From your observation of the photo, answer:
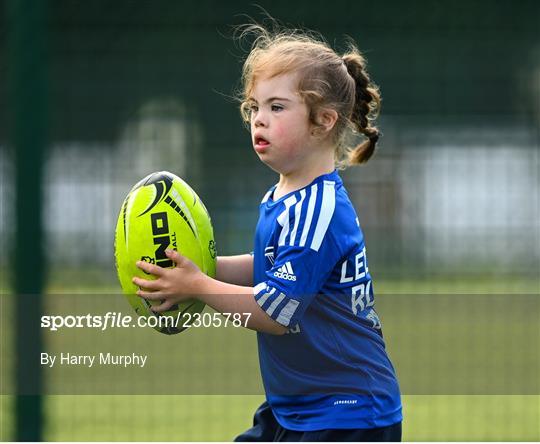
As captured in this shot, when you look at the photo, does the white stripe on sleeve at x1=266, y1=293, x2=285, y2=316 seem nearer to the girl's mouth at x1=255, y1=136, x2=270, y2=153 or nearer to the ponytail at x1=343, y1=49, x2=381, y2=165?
the girl's mouth at x1=255, y1=136, x2=270, y2=153

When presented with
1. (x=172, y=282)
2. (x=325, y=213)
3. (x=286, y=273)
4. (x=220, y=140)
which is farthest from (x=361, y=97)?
(x=220, y=140)

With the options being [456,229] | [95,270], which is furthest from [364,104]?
[456,229]

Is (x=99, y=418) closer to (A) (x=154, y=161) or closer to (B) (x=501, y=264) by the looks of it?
(A) (x=154, y=161)

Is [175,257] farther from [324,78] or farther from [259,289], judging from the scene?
[324,78]

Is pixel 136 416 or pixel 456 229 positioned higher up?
pixel 456 229

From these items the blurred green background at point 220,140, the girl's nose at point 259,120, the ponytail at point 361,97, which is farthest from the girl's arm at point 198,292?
the blurred green background at point 220,140

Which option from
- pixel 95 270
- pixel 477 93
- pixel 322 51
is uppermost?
pixel 477 93

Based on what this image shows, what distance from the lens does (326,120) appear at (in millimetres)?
A: 2977

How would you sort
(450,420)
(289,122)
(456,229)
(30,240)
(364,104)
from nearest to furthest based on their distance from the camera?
1. (289,122)
2. (364,104)
3. (30,240)
4. (450,420)
5. (456,229)

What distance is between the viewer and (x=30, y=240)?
427cm

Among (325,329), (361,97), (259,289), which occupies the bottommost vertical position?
(325,329)

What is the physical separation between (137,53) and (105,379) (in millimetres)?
1645

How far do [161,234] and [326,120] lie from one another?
0.55 meters
